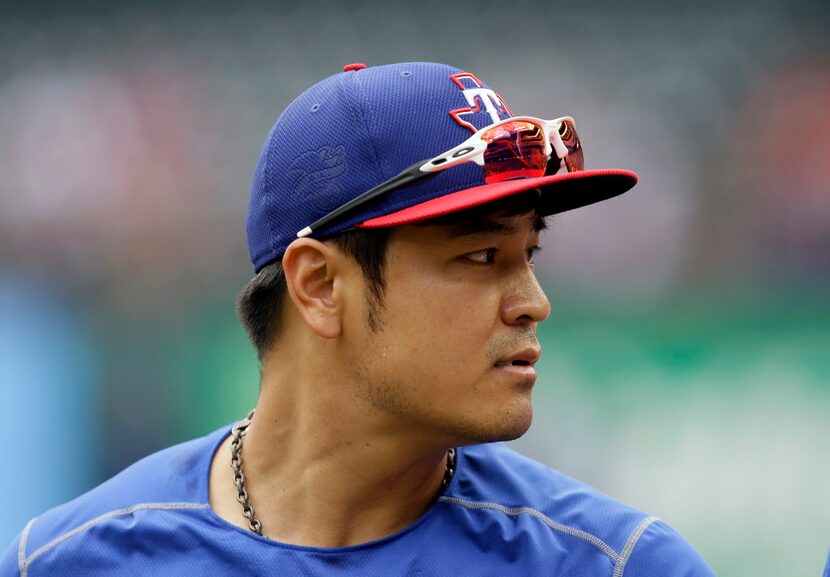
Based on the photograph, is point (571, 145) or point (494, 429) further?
point (571, 145)

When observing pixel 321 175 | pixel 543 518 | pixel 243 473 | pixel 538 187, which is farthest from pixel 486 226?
pixel 243 473

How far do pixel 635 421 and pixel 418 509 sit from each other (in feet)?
7.90

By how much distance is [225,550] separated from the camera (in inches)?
86.7

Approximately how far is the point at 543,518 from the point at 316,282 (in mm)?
664

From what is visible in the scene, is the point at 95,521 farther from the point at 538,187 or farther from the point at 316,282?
the point at 538,187

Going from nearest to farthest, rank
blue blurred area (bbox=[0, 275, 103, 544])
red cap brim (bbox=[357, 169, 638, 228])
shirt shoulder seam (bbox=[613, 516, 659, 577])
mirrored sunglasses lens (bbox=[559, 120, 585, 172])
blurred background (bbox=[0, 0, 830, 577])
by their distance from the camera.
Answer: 1. red cap brim (bbox=[357, 169, 638, 228])
2. shirt shoulder seam (bbox=[613, 516, 659, 577])
3. mirrored sunglasses lens (bbox=[559, 120, 585, 172])
4. blurred background (bbox=[0, 0, 830, 577])
5. blue blurred area (bbox=[0, 275, 103, 544])

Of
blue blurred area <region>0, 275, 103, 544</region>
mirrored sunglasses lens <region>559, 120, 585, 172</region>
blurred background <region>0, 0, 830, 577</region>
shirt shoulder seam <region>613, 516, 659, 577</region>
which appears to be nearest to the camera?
shirt shoulder seam <region>613, 516, 659, 577</region>

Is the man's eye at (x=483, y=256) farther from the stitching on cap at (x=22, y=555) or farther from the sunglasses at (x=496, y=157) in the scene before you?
the stitching on cap at (x=22, y=555)

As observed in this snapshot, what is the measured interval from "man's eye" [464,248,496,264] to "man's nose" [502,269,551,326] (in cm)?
6

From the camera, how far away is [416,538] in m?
2.20

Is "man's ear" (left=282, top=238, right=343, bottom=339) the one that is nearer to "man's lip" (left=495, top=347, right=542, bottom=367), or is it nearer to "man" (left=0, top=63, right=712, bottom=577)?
"man" (left=0, top=63, right=712, bottom=577)

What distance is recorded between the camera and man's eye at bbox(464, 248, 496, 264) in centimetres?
208

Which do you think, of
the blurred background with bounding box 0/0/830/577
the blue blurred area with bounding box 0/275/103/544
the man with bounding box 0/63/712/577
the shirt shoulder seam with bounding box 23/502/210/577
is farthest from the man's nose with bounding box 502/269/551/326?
the blue blurred area with bounding box 0/275/103/544

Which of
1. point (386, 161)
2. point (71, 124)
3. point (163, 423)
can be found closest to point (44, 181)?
point (71, 124)
